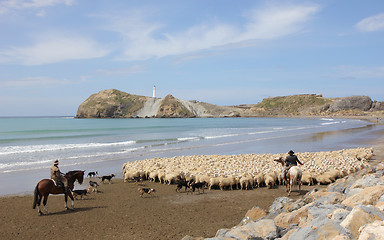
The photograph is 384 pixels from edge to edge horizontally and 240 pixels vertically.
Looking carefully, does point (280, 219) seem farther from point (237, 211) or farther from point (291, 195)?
point (291, 195)

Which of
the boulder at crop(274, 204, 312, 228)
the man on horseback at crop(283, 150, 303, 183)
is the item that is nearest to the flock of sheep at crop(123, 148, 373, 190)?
the man on horseback at crop(283, 150, 303, 183)

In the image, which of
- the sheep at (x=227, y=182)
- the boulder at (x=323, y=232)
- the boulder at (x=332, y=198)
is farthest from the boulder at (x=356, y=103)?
the boulder at (x=323, y=232)

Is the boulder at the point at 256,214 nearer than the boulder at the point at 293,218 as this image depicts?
No

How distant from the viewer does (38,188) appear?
455 inches

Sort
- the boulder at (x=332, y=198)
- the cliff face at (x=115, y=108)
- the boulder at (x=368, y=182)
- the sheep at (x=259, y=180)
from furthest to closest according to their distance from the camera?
the cliff face at (x=115, y=108) < the sheep at (x=259, y=180) < the boulder at (x=368, y=182) < the boulder at (x=332, y=198)

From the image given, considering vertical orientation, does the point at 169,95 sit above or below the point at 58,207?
above

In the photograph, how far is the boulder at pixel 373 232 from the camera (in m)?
4.19

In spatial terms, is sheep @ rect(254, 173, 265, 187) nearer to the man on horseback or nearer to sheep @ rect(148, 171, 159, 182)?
the man on horseback

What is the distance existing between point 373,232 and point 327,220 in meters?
1.19

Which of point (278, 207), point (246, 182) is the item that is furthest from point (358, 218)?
point (246, 182)

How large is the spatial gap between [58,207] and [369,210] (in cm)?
1193

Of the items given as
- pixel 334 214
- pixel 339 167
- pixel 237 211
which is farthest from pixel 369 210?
pixel 339 167

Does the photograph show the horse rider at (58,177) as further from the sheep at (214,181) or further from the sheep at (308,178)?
the sheep at (308,178)

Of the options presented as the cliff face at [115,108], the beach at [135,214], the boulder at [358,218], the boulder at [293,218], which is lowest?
the beach at [135,214]
